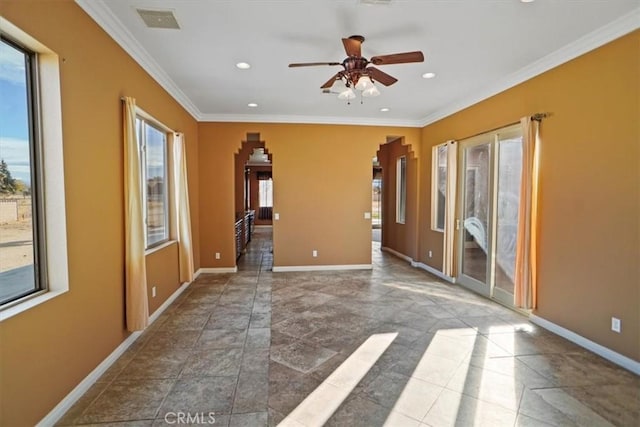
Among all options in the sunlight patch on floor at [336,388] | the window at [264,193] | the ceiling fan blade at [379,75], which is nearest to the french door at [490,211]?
the ceiling fan blade at [379,75]

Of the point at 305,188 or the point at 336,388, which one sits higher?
the point at 305,188

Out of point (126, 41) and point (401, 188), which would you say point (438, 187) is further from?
point (126, 41)

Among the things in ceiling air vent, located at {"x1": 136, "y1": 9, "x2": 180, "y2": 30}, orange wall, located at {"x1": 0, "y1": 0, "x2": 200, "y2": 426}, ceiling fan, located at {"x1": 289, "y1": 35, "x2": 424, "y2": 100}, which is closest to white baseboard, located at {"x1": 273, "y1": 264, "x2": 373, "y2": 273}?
orange wall, located at {"x1": 0, "y1": 0, "x2": 200, "y2": 426}

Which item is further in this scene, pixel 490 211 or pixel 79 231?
pixel 490 211

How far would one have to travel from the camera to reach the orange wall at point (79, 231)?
184 centimetres

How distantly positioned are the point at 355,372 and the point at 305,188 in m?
4.06

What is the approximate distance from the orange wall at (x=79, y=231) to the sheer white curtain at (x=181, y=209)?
128 cm

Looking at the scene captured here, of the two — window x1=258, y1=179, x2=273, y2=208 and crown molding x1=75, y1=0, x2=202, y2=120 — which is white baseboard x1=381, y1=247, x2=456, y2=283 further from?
window x1=258, y1=179, x2=273, y2=208

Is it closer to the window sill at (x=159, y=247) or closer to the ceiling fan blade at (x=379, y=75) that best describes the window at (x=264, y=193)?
the window sill at (x=159, y=247)

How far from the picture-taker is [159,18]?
2.72 meters

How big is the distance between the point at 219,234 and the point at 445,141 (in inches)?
178

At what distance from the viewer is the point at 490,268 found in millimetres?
4621

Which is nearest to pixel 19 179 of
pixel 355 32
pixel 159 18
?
pixel 159 18

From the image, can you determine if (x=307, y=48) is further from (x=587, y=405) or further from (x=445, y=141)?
(x=587, y=405)
